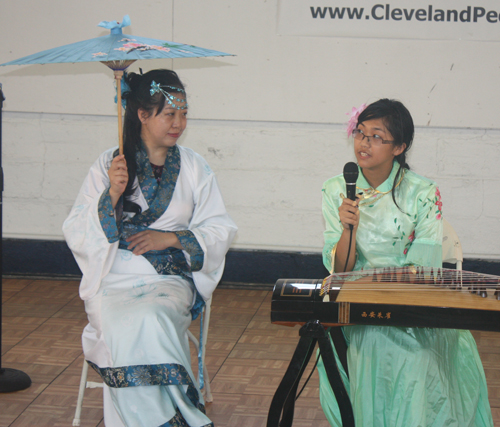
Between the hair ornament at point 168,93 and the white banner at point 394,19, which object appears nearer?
the hair ornament at point 168,93

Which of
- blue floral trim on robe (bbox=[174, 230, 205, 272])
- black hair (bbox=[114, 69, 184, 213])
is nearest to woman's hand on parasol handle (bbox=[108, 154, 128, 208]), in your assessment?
black hair (bbox=[114, 69, 184, 213])

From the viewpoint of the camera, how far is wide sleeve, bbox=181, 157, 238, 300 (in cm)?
268

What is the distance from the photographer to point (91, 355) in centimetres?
248

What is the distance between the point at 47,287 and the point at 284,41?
2432mm

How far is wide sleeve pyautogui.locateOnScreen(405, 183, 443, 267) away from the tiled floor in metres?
0.82

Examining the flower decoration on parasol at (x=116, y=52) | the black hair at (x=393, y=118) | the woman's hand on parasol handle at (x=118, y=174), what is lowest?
the woman's hand on parasol handle at (x=118, y=174)

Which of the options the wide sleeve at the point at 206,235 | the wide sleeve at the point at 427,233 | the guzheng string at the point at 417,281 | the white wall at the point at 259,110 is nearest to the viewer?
the guzheng string at the point at 417,281

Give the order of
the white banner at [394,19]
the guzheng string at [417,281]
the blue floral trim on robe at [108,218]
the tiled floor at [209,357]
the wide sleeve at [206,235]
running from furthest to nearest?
1. the white banner at [394,19]
2. the tiled floor at [209,357]
3. the wide sleeve at [206,235]
4. the blue floral trim on robe at [108,218]
5. the guzheng string at [417,281]

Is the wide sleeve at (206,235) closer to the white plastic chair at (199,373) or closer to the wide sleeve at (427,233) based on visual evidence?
the white plastic chair at (199,373)

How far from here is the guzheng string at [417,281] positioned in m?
2.01

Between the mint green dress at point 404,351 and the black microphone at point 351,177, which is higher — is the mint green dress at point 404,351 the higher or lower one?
the lower one

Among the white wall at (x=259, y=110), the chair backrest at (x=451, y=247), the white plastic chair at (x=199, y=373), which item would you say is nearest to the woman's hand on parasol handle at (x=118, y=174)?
the white plastic chair at (x=199, y=373)

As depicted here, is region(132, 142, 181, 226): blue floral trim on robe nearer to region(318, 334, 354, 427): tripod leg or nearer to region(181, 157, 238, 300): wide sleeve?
region(181, 157, 238, 300): wide sleeve

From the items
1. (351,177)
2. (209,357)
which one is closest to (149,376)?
(351,177)
